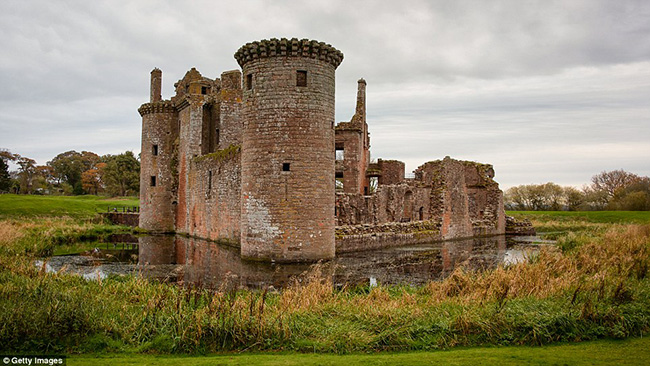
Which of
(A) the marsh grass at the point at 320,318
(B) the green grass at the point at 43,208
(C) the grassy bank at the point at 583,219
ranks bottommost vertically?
(A) the marsh grass at the point at 320,318

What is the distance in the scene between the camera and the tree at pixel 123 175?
219 ft

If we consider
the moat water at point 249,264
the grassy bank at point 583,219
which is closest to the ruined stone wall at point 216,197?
the moat water at point 249,264

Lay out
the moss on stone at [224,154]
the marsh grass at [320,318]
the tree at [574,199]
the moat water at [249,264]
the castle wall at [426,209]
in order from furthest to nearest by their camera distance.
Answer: the tree at [574,199] → the castle wall at [426,209] → the moss on stone at [224,154] → the moat water at [249,264] → the marsh grass at [320,318]

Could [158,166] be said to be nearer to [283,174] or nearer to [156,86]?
[156,86]

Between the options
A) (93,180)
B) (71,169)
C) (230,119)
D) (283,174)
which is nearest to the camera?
(283,174)

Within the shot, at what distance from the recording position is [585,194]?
2400 inches

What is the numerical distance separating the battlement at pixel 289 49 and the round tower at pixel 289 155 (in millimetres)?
A: 33

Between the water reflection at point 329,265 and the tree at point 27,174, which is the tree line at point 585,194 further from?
the tree at point 27,174

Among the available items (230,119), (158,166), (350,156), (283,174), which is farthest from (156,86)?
(283,174)

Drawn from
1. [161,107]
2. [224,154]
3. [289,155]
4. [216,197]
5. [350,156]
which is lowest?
[216,197]

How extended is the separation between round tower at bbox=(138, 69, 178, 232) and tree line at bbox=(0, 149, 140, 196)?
38582 mm

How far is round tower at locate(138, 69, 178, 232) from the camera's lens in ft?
99.1

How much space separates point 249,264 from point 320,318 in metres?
8.32

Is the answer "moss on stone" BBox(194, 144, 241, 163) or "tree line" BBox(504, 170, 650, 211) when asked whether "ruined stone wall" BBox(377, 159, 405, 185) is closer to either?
"moss on stone" BBox(194, 144, 241, 163)
